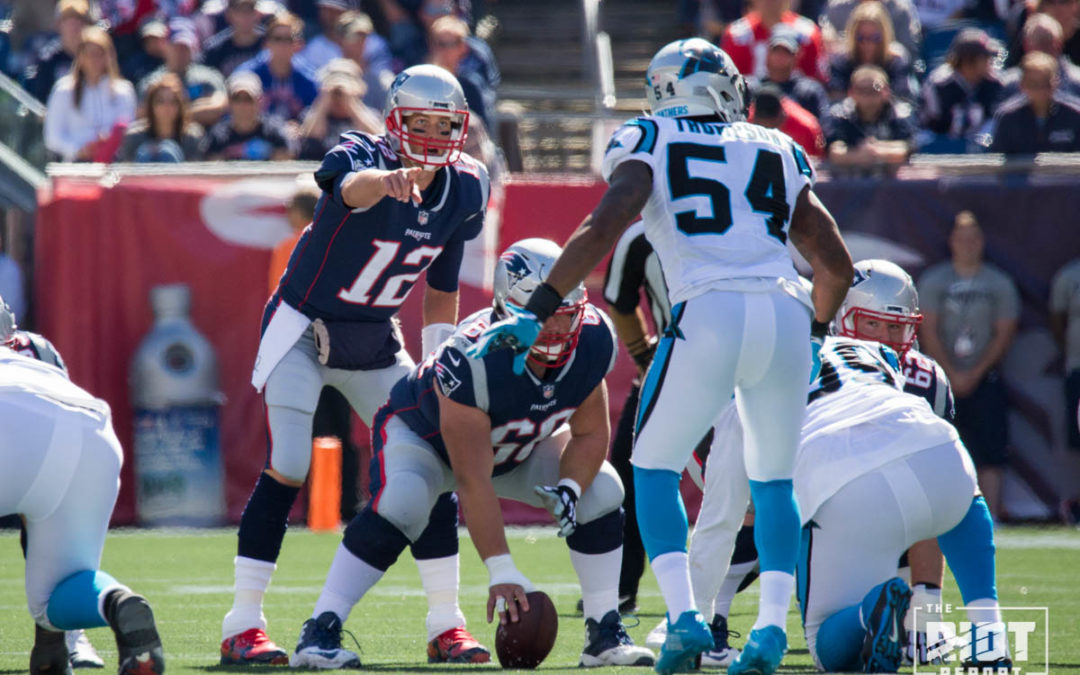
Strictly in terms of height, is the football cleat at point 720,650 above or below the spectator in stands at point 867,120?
below

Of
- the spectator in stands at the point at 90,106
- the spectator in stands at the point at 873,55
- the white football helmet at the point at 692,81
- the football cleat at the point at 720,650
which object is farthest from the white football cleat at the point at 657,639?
the spectator in stands at the point at 90,106

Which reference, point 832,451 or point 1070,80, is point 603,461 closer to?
point 832,451

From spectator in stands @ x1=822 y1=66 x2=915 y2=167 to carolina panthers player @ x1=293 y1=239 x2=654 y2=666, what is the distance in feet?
16.8

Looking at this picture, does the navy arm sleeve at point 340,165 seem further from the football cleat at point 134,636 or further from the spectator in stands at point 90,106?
the spectator in stands at point 90,106

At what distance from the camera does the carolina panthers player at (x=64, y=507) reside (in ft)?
12.0

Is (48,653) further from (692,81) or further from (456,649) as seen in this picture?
(692,81)

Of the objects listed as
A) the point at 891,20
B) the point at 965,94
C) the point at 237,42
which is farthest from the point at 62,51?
the point at 965,94

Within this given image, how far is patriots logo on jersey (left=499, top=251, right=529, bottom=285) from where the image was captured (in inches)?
177

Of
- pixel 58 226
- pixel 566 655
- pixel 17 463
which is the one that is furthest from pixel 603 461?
pixel 58 226

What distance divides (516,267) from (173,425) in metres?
5.23

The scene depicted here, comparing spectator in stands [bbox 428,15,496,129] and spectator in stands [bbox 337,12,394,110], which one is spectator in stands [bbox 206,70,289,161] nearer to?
spectator in stands [bbox 337,12,394,110]

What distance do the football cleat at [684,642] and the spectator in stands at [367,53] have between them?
24.7ft

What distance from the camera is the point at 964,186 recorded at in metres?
9.14

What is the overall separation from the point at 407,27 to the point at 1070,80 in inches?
200
